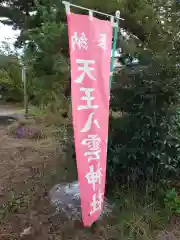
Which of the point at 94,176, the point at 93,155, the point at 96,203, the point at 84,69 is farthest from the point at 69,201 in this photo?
the point at 84,69

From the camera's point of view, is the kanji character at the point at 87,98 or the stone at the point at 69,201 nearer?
the kanji character at the point at 87,98

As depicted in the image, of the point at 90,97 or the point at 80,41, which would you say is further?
the point at 90,97

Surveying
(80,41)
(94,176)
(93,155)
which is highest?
(80,41)

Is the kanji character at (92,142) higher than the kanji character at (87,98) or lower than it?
lower

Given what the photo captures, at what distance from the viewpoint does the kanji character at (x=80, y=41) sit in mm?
1923

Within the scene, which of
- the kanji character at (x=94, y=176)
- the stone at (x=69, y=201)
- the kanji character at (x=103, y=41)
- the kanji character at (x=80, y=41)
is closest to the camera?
the kanji character at (x=80, y=41)

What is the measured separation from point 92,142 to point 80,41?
666 mm

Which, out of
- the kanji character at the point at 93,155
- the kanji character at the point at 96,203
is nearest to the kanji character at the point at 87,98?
the kanji character at the point at 93,155

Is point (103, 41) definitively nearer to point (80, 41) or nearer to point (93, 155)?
point (80, 41)

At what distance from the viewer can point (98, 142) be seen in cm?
220

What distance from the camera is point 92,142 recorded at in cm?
215

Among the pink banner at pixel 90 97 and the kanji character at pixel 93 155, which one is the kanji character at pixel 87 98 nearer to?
the pink banner at pixel 90 97

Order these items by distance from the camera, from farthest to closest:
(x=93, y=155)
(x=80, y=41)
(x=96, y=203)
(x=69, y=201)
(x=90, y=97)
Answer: (x=69, y=201) → (x=96, y=203) → (x=93, y=155) → (x=90, y=97) → (x=80, y=41)

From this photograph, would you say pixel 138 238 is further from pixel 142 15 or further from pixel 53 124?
pixel 53 124
